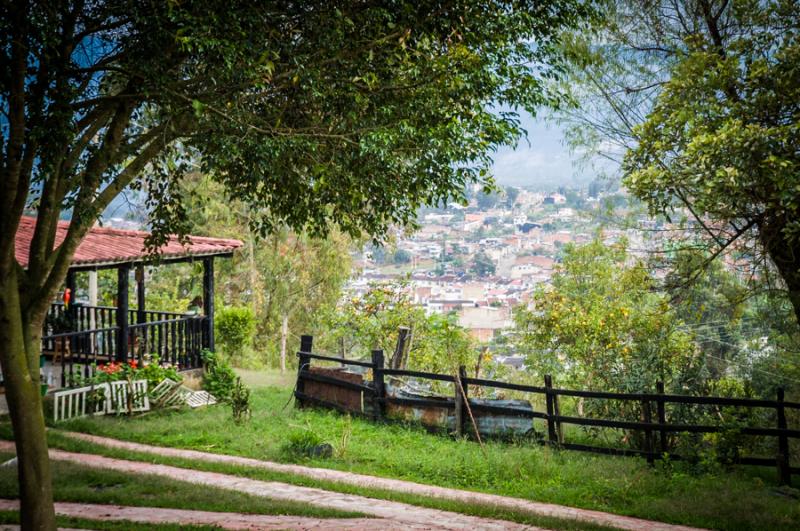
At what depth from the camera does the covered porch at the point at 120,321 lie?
14656 millimetres

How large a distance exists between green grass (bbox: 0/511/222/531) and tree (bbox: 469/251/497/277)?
32.3 meters

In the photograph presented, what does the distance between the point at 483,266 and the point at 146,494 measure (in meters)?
32.0

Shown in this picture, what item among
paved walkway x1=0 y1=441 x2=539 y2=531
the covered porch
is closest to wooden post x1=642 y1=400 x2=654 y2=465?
paved walkway x1=0 y1=441 x2=539 y2=531

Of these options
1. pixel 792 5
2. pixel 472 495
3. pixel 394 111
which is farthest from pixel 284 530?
pixel 792 5

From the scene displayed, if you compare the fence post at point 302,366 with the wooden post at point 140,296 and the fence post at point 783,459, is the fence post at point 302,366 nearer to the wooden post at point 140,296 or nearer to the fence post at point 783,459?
the wooden post at point 140,296

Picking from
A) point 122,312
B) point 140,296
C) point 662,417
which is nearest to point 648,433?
point 662,417

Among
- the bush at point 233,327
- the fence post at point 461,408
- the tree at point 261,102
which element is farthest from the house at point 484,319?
the tree at point 261,102

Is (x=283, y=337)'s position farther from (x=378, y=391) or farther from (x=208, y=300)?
(x=378, y=391)

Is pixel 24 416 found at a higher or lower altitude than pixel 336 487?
higher

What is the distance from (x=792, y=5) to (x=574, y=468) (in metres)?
6.67

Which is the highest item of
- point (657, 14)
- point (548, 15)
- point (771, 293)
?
point (657, 14)

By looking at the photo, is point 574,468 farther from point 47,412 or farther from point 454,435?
point 47,412

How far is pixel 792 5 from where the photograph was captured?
9.27m

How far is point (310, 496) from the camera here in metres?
9.31
